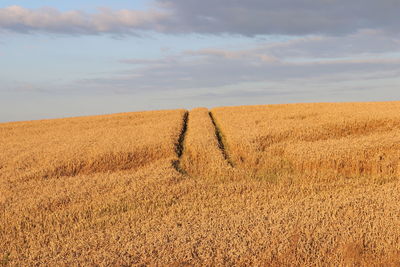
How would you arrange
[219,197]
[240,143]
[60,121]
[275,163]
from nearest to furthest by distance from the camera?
[219,197], [275,163], [240,143], [60,121]

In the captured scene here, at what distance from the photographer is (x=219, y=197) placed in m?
9.36

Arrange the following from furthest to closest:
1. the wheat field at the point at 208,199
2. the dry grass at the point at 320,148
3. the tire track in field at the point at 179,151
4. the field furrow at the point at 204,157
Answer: the tire track in field at the point at 179,151 < the dry grass at the point at 320,148 < the field furrow at the point at 204,157 < the wheat field at the point at 208,199

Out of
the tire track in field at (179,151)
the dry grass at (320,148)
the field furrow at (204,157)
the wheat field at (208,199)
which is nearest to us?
the wheat field at (208,199)

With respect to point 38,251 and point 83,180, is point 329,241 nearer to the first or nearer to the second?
point 38,251

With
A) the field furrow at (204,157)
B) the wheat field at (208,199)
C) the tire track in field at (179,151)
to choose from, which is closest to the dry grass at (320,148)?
the wheat field at (208,199)

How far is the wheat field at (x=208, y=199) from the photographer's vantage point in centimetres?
631

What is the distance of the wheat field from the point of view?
631 cm

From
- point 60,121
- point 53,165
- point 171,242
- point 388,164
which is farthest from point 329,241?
point 60,121

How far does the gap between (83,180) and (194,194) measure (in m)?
3.83

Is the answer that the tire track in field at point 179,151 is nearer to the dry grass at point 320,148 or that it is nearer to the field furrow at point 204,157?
the field furrow at point 204,157

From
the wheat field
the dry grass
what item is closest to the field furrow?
the wheat field

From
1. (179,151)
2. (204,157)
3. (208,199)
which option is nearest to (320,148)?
(204,157)

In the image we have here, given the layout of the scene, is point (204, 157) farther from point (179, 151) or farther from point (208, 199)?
point (208, 199)

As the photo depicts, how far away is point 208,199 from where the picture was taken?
9258 millimetres
